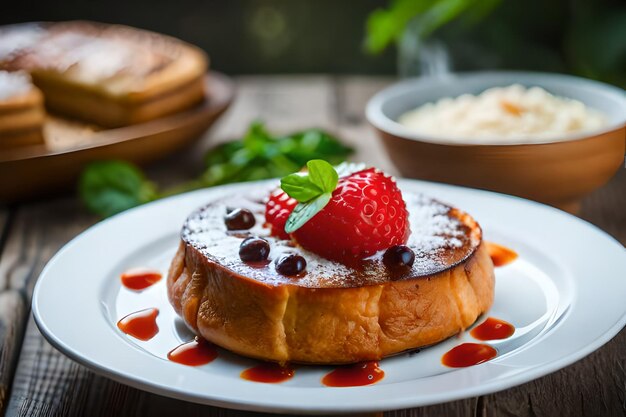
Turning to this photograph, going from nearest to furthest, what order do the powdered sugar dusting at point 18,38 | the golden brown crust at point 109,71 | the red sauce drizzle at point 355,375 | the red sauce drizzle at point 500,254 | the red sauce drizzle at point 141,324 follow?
the red sauce drizzle at point 355,375 → the red sauce drizzle at point 141,324 → the red sauce drizzle at point 500,254 → the golden brown crust at point 109,71 → the powdered sugar dusting at point 18,38

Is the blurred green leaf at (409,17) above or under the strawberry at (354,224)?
under

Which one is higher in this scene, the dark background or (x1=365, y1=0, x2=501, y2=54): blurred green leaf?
(x1=365, y1=0, x2=501, y2=54): blurred green leaf

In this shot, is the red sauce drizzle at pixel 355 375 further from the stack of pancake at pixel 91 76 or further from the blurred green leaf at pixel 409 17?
the blurred green leaf at pixel 409 17

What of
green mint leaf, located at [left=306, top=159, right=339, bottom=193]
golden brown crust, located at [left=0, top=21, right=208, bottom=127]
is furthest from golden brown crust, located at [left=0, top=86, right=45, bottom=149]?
green mint leaf, located at [left=306, top=159, right=339, bottom=193]

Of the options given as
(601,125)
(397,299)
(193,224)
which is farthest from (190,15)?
(397,299)

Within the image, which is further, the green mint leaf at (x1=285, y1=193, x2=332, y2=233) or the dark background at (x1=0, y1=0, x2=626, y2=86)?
the dark background at (x1=0, y1=0, x2=626, y2=86)

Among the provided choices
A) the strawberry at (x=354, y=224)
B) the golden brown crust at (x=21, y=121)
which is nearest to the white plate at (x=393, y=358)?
the strawberry at (x=354, y=224)

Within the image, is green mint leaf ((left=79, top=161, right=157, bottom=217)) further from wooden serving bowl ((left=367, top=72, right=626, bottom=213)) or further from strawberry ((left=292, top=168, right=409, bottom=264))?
strawberry ((left=292, top=168, right=409, bottom=264))
